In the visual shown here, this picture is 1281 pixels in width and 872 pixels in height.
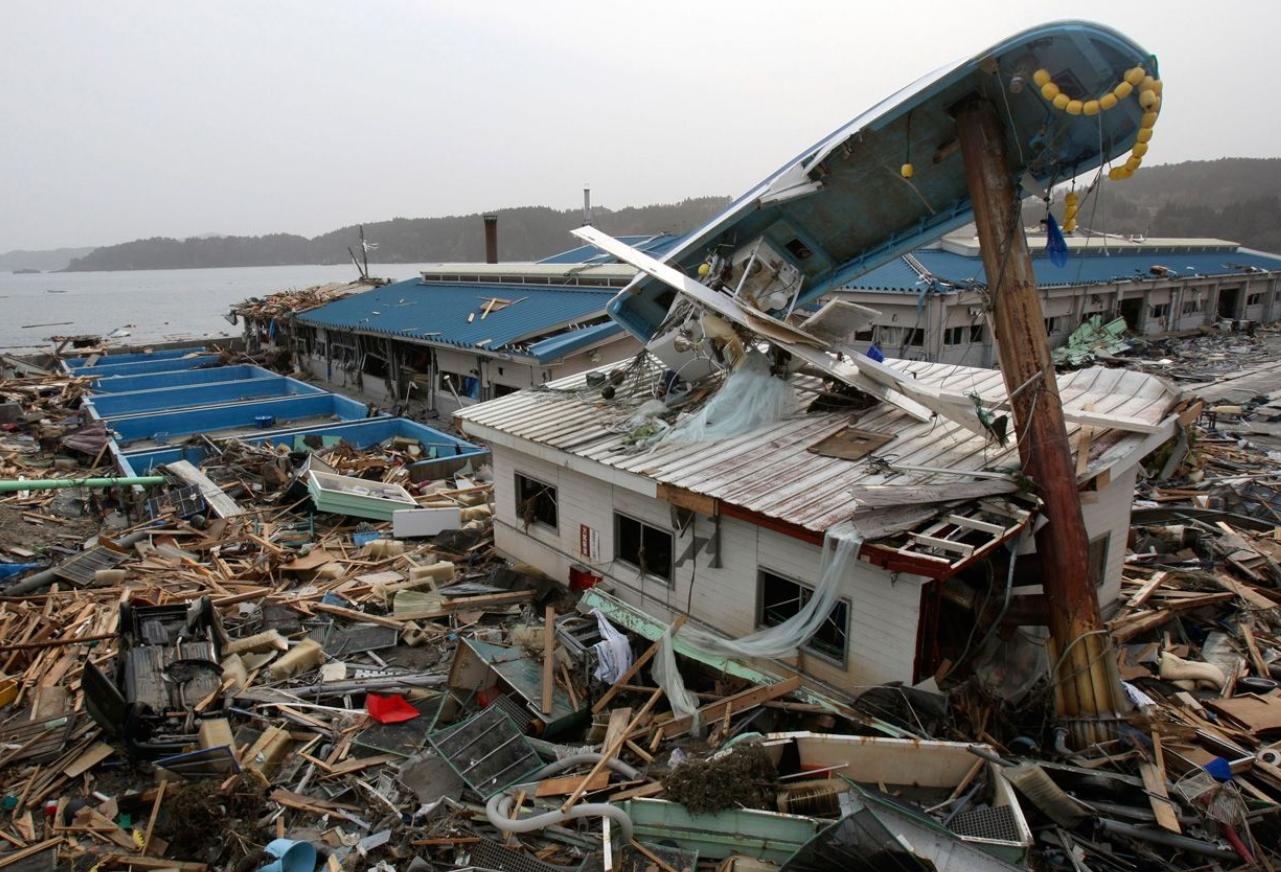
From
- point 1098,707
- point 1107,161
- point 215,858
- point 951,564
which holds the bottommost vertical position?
point 215,858

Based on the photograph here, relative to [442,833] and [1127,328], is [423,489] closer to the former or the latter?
[442,833]

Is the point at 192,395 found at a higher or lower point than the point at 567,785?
higher

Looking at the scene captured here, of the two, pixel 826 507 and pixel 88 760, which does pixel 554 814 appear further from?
pixel 88 760

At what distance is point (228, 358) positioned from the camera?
4488cm

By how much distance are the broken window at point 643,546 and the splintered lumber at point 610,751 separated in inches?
90.2

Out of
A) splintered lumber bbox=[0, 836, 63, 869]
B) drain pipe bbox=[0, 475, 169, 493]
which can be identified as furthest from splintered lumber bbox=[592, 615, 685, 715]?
drain pipe bbox=[0, 475, 169, 493]

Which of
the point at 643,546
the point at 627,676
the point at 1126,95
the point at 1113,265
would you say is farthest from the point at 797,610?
the point at 1113,265

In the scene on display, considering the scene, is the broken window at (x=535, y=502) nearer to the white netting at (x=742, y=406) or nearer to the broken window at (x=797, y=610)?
the white netting at (x=742, y=406)

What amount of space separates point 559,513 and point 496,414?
2.49 metres

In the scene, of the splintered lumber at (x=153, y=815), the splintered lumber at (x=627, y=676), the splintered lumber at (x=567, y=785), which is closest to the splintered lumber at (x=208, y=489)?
the splintered lumber at (x=153, y=815)

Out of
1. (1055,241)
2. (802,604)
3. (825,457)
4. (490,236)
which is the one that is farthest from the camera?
(490,236)

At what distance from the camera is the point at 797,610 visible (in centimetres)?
1021

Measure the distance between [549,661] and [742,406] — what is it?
4.92 meters

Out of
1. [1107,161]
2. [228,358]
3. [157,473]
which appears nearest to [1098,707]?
[1107,161]
